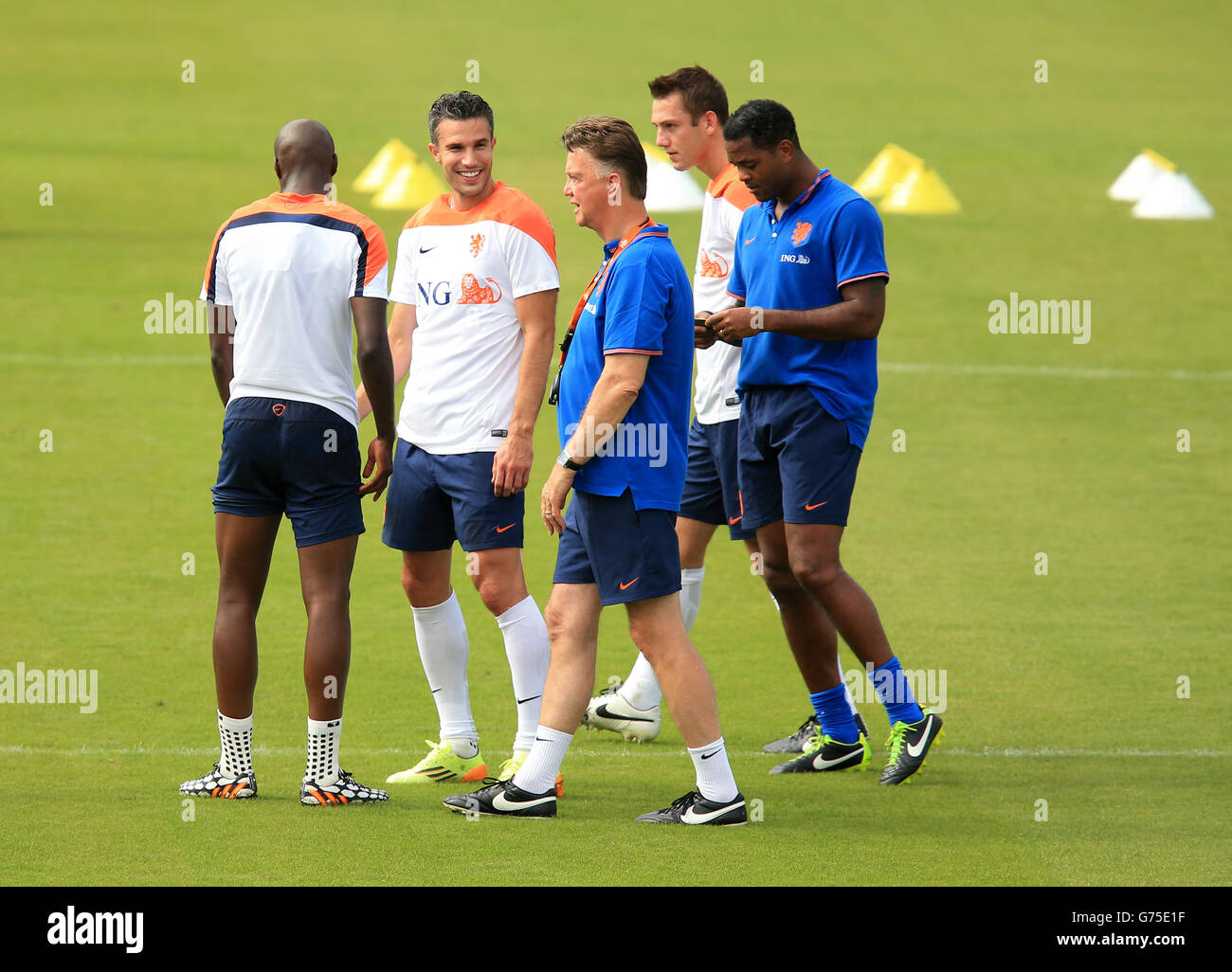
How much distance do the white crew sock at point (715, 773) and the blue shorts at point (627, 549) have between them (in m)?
0.54

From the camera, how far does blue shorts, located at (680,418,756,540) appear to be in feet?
22.6

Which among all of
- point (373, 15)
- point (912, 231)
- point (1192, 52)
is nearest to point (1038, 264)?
point (912, 231)

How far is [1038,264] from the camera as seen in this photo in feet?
62.8

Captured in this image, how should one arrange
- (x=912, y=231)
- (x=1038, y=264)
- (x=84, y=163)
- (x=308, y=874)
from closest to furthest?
1. (x=308, y=874)
2. (x=1038, y=264)
3. (x=912, y=231)
4. (x=84, y=163)

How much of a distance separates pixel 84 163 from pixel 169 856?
20.0 m

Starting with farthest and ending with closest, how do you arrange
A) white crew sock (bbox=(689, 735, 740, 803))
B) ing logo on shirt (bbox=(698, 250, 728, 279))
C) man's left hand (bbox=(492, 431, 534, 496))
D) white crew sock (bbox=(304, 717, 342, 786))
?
ing logo on shirt (bbox=(698, 250, 728, 279)) < man's left hand (bbox=(492, 431, 534, 496)) < white crew sock (bbox=(304, 717, 342, 786)) < white crew sock (bbox=(689, 735, 740, 803))

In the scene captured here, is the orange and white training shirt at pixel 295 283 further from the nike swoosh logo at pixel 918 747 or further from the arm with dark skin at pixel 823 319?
the nike swoosh logo at pixel 918 747

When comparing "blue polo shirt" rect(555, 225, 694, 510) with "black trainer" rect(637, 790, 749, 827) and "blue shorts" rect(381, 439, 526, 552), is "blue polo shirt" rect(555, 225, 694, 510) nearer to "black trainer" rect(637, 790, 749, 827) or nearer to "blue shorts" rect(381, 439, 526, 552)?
"blue shorts" rect(381, 439, 526, 552)

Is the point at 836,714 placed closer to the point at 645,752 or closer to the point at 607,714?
the point at 645,752

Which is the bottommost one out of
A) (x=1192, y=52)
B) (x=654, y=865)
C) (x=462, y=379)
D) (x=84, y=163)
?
(x=654, y=865)

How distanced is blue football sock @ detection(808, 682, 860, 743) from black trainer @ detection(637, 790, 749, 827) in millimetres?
929

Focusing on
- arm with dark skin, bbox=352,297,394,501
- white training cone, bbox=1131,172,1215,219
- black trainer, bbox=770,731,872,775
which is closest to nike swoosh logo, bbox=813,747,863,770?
black trainer, bbox=770,731,872,775

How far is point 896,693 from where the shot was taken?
20.9ft

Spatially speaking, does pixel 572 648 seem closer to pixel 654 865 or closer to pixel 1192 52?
pixel 654 865
